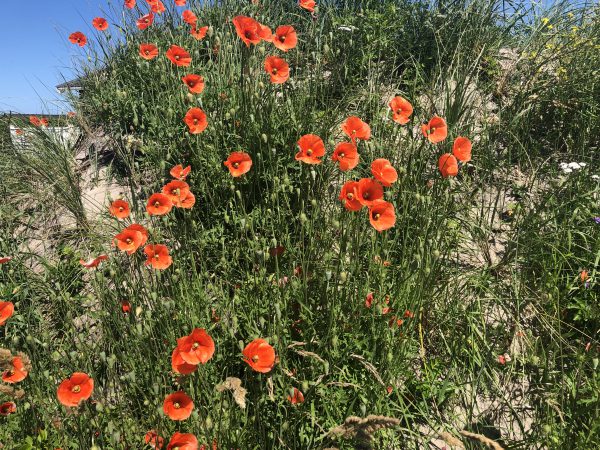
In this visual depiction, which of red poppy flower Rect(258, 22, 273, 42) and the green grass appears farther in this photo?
red poppy flower Rect(258, 22, 273, 42)

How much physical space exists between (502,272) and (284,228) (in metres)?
1.44

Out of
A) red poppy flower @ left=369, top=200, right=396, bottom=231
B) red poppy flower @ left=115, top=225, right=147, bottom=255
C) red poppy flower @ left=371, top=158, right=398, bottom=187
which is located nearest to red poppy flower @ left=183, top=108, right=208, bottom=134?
red poppy flower @ left=115, top=225, right=147, bottom=255

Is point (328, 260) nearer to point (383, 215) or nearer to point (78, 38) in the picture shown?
point (383, 215)

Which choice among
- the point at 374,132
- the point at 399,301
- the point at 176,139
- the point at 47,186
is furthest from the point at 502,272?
the point at 47,186

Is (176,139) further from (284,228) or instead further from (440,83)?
(440,83)

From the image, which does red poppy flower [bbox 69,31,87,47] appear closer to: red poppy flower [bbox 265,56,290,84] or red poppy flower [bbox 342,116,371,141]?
red poppy flower [bbox 265,56,290,84]

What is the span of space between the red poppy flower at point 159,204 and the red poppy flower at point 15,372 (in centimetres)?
86

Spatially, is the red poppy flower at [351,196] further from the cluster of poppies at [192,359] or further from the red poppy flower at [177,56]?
the red poppy flower at [177,56]

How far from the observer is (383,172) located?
2168 millimetres

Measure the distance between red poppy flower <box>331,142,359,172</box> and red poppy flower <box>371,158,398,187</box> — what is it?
0.15 meters

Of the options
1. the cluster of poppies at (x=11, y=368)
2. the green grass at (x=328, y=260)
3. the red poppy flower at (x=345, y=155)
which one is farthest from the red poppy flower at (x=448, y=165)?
the cluster of poppies at (x=11, y=368)

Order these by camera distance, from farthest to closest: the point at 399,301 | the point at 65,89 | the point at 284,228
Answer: the point at 65,89
the point at 284,228
the point at 399,301

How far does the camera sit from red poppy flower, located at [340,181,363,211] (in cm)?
196

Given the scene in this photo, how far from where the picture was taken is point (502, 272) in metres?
2.95
